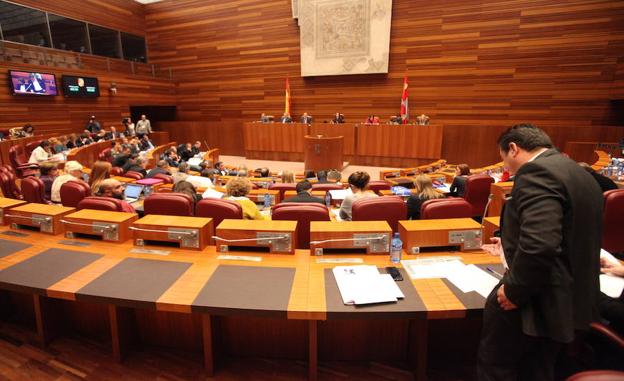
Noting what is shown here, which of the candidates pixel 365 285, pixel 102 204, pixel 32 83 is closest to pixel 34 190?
pixel 102 204

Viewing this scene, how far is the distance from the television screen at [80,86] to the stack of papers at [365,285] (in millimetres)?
11121

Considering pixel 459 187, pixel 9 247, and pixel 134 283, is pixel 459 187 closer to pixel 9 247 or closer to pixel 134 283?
pixel 134 283

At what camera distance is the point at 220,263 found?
2.14m

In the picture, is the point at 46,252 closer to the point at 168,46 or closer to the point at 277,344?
the point at 277,344

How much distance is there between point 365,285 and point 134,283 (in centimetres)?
128

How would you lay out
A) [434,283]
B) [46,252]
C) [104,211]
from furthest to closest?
1. [104,211]
2. [46,252]
3. [434,283]

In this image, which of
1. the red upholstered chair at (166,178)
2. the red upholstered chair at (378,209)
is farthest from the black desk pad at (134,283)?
the red upholstered chair at (166,178)

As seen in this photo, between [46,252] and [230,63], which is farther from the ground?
[230,63]

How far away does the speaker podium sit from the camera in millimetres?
8633

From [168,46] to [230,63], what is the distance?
9.37 ft

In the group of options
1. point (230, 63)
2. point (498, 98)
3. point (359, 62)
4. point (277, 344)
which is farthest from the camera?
point (230, 63)

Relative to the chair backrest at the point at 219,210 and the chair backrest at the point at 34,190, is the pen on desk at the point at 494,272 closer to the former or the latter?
the chair backrest at the point at 219,210

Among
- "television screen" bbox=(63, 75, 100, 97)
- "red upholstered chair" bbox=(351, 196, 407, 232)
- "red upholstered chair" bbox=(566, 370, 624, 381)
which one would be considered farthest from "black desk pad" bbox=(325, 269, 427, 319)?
"television screen" bbox=(63, 75, 100, 97)

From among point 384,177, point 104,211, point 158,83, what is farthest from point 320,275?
point 158,83
